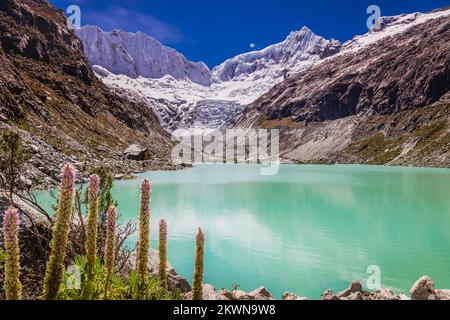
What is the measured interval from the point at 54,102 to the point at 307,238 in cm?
11525

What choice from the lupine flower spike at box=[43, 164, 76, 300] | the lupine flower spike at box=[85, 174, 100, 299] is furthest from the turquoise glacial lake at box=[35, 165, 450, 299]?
the lupine flower spike at box=[43, 164, 76, 300]

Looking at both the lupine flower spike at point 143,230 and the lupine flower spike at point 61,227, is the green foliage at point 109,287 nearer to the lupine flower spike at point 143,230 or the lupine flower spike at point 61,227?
the lupine flower spike at point 143,230

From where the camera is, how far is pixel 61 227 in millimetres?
6215

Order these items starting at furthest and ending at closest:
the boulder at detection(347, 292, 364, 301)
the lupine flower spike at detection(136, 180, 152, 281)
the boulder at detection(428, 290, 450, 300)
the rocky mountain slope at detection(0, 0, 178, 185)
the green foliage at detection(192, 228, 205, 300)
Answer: the rocky mountain slope at detection(0, 0, 178, 185)
the boulder at detection(428, 290, 450, 300)
the boulder at detection(347, 292, 364, 301)
the lupine flower spike at detection(136, 180, 152, 281)
the green foliage at detection(192, 228, 205, 300)

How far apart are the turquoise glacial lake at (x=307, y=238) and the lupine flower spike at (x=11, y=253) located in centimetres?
1333

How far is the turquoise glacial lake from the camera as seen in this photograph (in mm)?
19719

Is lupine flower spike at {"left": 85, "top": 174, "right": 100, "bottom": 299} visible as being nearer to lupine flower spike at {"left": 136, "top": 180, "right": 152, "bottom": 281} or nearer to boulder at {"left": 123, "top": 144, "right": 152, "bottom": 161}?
lupine flower spike at {"left": 136, "top": 180, "right": 152, "bottom": 281}

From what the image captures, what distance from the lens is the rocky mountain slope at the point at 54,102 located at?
79.7 m

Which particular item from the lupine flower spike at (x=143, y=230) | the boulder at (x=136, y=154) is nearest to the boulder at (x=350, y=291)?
the lupine flower spike at (x=143, y=230)

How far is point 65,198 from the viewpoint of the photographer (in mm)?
6090

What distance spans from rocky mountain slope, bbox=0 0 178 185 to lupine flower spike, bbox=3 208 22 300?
4583cm

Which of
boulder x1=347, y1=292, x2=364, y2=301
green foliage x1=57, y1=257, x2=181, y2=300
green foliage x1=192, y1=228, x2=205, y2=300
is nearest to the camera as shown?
green foliage x1=57, y1=257, x2=181, y2=300
